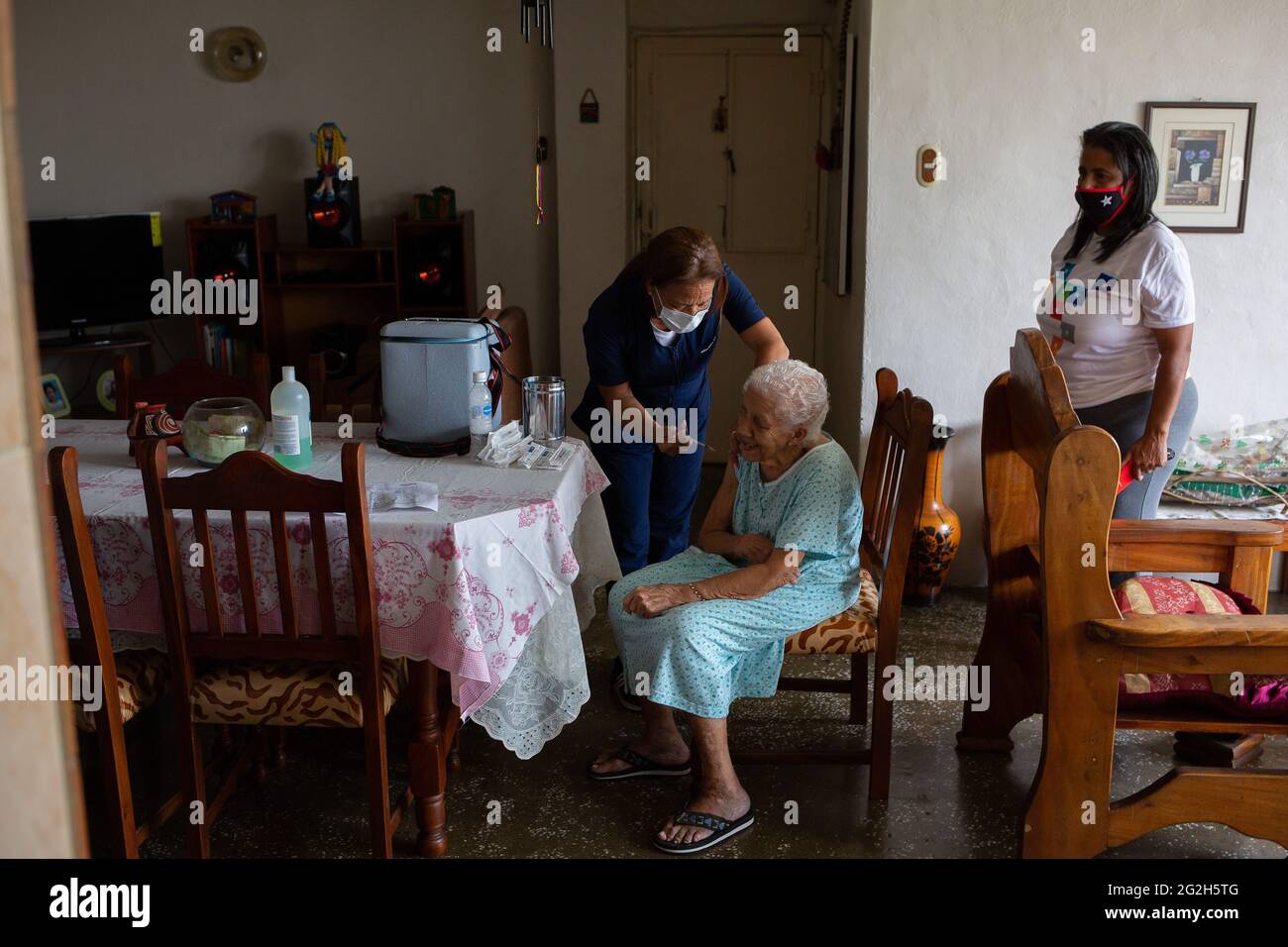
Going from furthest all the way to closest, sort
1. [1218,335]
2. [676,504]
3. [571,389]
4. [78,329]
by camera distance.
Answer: [571,389]
[78,329]
[1218,335]
[676,504]

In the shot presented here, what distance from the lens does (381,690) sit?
2195 mm

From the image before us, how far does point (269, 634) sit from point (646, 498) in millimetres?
1255

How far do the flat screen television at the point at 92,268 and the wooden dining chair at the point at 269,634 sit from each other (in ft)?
12.7

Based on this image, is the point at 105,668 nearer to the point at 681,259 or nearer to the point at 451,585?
the point at 451,585

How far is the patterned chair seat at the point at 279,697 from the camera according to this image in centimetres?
220

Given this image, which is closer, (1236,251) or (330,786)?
(330,786)

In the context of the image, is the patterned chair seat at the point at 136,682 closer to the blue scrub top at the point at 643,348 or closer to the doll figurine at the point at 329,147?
the blue scrub top at the point at 643,348

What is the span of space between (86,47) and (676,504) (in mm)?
4371

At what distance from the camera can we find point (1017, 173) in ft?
12.3

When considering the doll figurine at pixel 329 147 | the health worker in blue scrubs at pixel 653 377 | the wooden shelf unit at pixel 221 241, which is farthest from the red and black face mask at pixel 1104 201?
the wooden shelf unit at pixel 221 241

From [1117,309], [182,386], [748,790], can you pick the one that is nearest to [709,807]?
[748,790]
